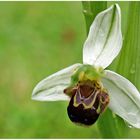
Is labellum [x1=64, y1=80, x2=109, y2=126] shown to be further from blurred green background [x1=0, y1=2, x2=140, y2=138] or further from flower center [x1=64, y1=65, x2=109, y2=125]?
blurred green background [x1=0, y1=2, x2=140, y2=138]

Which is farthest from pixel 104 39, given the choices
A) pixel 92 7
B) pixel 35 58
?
pixel 35 58

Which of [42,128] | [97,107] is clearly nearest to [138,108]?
[97,107]

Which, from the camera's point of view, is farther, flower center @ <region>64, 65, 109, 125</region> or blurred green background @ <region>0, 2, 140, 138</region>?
blurred green background @ <region>0, 2, 140, 138</region>

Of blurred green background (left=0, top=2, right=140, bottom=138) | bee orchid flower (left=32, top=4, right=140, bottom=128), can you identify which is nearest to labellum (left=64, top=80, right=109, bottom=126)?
bee orchid flower (left=32, top=4, right=140, bottom=128)

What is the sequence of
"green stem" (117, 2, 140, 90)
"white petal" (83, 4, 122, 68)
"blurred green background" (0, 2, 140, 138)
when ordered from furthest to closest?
"blurred green background" (0, 2, 140, 138) < "green stem" (117, 2, 140, 90) < "white petal" (83, 4, 122, 68)

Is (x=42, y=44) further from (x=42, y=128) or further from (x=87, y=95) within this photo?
(x=87, y=95)

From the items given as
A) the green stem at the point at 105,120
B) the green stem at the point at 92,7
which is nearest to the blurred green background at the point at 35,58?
the green stem at the point at 105,120

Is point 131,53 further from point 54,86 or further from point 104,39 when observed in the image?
point 54,86
